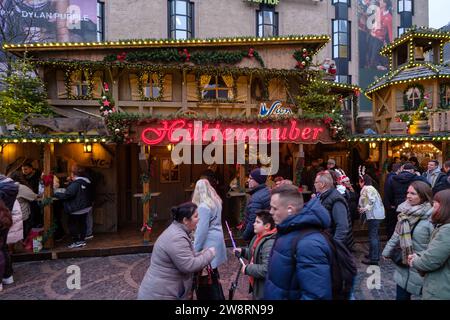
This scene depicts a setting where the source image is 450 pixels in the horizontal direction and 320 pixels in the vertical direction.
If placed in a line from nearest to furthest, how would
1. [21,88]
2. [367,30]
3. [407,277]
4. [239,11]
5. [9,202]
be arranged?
[407,277], [9,202], [21,88], [239,11], [367,30]

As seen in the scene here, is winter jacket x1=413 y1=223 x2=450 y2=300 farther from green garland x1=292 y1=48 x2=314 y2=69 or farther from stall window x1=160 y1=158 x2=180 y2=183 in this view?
green garland x1=292 y1=48 x2=314 y2=69

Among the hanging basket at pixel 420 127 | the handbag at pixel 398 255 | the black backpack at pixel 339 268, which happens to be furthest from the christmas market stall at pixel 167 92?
the black backpack at pixel 339 268

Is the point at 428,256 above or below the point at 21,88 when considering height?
below

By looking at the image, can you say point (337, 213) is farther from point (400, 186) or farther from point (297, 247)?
point (400, 186)

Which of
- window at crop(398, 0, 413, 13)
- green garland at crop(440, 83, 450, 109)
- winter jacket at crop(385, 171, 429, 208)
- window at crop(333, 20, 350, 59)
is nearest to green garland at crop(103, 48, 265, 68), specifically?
winter jacket at crop(385, 171, 429, 208)

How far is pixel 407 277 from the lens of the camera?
3.78 metres

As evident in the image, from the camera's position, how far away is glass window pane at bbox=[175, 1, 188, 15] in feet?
60.6

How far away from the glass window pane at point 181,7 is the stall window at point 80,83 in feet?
29.1

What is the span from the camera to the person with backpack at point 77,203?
319 inches
